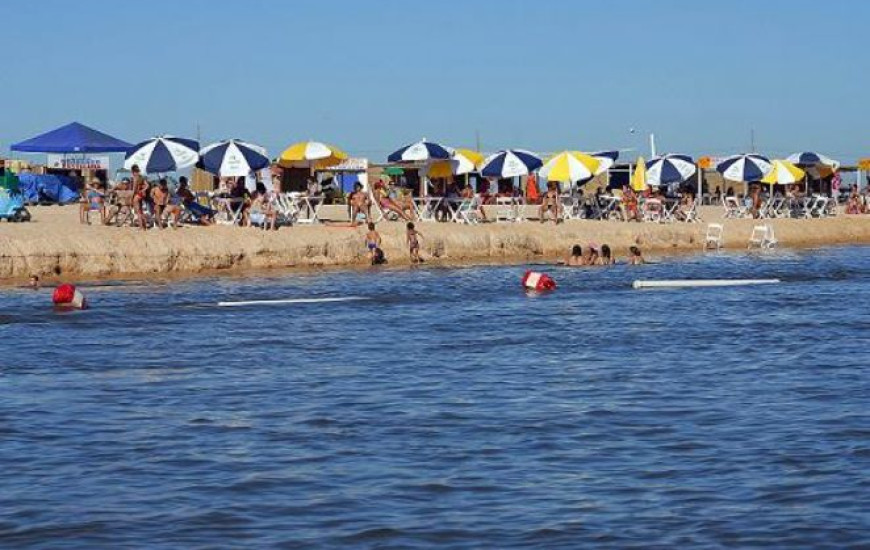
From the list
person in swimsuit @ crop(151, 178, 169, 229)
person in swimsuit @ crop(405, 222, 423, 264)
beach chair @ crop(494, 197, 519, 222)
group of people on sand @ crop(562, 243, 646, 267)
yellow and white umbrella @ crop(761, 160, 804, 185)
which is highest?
yellow and white umbrella @ crop(761, 160, 804, 185)

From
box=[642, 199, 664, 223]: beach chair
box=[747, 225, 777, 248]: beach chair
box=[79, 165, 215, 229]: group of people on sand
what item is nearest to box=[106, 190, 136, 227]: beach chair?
box=[79, 165, 215, 229]: group of people on sand

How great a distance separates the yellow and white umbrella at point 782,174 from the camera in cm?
4422

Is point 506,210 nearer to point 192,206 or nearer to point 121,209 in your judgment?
point 192,206

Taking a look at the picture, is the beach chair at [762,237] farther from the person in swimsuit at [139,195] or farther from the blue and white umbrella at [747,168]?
the person in swimsuit at [139,195]

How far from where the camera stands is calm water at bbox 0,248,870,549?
9398mm

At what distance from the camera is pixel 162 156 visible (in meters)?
31.0

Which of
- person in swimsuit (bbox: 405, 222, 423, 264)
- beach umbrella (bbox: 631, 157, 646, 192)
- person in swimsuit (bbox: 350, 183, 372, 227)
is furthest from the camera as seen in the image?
beach umbrella (bbox: 631, 157, 646, 192)

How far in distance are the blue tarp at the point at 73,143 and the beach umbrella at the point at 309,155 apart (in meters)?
3.60

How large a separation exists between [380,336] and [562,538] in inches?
417

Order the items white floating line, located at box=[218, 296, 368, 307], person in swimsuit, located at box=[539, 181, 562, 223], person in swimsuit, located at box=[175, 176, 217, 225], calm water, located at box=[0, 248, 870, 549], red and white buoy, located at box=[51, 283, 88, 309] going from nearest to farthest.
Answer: calm water, located at box=[0, 248, 870, 549] < red and white buoy, located at box=[51, 283, 88, 309] < white floating line, located at box=[218, 296, 368, 307] < person in swimsuit, located at box=[175, 176, 217, 225] < person in swimsuit, located at box=[539, 181, 562, 223]

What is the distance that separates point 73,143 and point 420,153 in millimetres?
8698

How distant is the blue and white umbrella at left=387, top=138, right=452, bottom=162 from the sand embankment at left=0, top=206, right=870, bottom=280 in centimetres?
294

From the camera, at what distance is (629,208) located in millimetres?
39250

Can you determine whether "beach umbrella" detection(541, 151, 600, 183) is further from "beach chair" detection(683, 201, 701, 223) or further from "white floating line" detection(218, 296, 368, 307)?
"white floating line" detection(218, 296, 368, 307)
